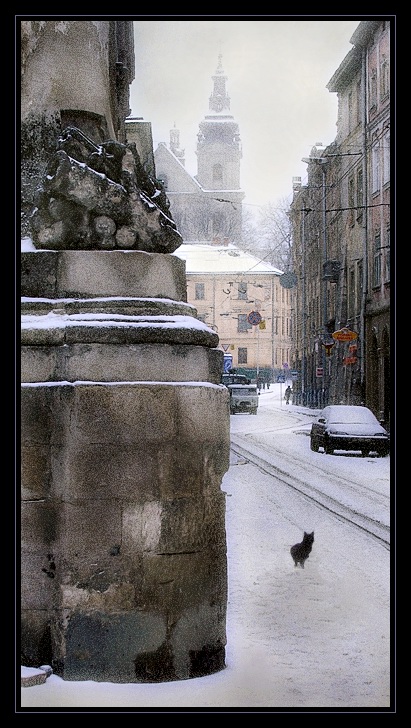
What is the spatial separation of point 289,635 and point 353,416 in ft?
51.9

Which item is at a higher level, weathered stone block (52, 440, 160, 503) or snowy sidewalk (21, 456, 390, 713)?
weathered stone block (52, 440, 160, 503)

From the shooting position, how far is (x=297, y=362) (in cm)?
4541

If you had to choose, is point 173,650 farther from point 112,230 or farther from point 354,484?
point 354,484

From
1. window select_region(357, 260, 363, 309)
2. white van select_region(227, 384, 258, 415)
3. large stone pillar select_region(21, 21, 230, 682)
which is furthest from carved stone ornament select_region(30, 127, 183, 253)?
white van select_region(227, 384, 258, 415)

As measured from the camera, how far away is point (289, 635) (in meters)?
5.63

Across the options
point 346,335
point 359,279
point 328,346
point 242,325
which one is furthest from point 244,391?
point 359,279

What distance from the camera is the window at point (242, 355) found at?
5365 cm

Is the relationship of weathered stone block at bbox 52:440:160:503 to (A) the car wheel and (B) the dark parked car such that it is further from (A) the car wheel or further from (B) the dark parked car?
(A) the car wheel

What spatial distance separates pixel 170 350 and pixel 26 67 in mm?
1799

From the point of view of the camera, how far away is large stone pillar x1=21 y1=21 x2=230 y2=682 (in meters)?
4.30

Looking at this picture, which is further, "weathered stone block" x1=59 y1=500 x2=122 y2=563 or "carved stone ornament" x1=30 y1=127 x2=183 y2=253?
"carved stone ornament" x1=30 y1=127 x2=183 y2=253

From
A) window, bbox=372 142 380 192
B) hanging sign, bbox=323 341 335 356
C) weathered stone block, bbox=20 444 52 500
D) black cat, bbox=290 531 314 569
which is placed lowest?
black cat, bbox=290 531 314 569

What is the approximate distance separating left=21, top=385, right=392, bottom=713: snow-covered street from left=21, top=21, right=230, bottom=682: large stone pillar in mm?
176
